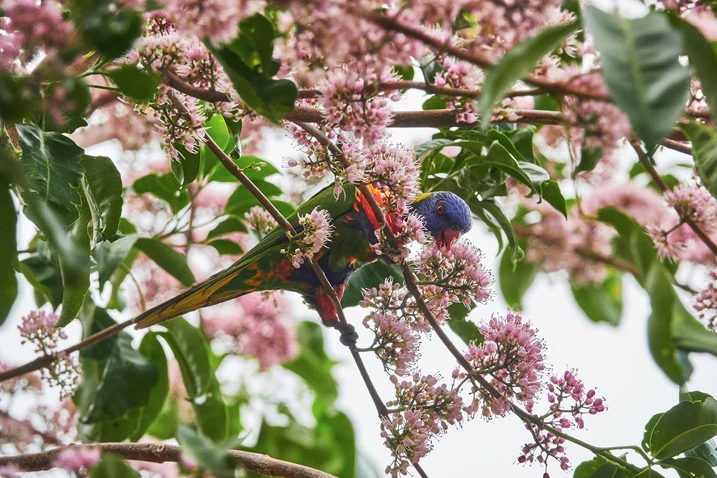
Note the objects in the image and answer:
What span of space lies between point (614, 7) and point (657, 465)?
3.21 ft

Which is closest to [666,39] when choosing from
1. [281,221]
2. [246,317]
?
[281,221]

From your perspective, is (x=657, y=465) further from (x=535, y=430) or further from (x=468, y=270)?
(x=468, y=270)

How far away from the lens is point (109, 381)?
74.3 inches

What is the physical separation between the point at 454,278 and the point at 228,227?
1.09m

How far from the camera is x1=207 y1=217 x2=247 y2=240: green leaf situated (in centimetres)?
234

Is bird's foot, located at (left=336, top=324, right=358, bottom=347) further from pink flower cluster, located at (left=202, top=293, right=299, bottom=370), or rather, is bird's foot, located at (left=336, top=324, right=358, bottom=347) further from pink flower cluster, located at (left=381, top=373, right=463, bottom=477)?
pink flower cluster, located at (left=202, top=293, right=299, bottom=370)

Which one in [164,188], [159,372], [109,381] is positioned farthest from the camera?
[164,188]

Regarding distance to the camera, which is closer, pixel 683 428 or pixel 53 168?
pixel 53 168

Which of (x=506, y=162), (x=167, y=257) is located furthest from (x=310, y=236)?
(x=167, y=257)

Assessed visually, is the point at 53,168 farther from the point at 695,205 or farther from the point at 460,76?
the point at 695,205

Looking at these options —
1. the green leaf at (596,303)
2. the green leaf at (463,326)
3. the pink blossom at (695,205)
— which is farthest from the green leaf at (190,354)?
the green leaf at (596,303)

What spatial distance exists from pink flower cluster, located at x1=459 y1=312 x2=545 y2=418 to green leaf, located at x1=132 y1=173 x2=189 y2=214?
122cm

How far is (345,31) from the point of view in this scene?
890mm

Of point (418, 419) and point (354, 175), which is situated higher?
point (354, 175)
